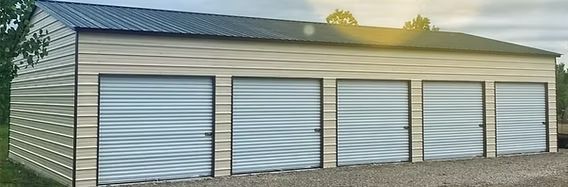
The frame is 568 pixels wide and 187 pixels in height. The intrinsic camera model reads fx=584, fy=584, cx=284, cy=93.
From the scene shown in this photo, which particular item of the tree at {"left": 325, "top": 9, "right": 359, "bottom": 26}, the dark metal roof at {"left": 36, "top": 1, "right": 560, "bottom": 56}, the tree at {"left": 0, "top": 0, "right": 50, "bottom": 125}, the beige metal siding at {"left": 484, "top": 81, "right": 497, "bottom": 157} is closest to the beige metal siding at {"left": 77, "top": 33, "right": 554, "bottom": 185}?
the dark metal roof at {"left": 36, "top": 1, "right": 560, "bottom": 56}

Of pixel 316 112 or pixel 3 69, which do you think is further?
pixel 316 112

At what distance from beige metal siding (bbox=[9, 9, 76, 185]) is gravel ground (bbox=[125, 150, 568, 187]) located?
1.56 m

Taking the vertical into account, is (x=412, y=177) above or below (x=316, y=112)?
below

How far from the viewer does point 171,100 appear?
10031 mm

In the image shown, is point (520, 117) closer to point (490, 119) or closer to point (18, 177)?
point (490, 119)

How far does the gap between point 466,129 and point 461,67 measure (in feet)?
4.77

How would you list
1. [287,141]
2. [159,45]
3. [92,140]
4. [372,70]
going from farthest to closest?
[372,70]
[287,141]
[159,45]
[92,140]

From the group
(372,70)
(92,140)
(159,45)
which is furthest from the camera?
(372,70)

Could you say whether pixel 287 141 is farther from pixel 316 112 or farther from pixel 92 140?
pixel 92 140

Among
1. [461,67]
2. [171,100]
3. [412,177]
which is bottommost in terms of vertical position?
[412,177]

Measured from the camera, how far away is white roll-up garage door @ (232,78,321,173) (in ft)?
35.2

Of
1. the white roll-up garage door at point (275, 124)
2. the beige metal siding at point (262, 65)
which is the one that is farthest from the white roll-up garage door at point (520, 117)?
the white roll-up garage door at point (275, 124)

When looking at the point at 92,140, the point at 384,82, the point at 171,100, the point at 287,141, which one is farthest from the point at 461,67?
the point at 92,140

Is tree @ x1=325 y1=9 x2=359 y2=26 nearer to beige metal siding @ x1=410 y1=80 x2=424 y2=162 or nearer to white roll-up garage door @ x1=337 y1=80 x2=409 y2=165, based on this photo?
beige metal siding @ x1=410 y1=80 x2=424 y2=162
